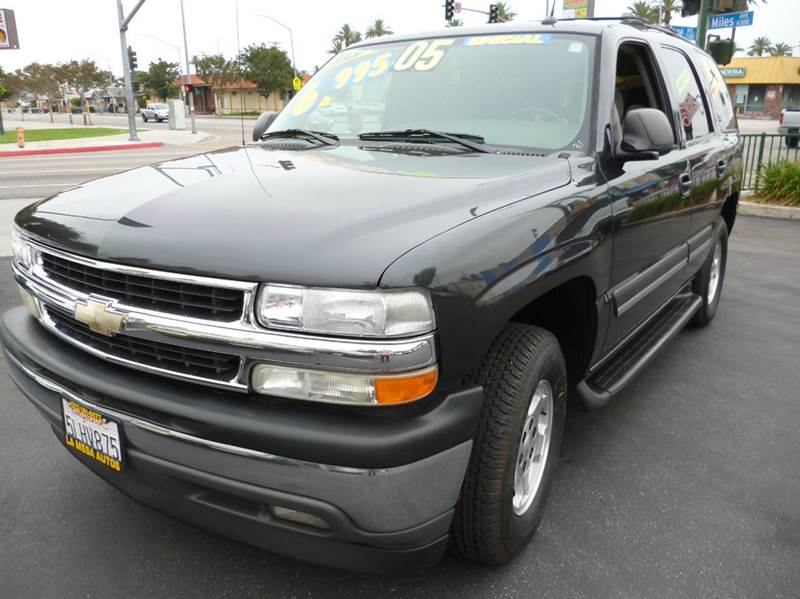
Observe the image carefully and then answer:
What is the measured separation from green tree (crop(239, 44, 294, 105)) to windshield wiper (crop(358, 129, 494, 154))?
6334 cm

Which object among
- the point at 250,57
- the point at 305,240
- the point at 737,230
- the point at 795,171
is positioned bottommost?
the point at 737,230

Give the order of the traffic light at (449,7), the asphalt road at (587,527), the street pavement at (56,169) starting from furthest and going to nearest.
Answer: the traffic light at (449,7) → the street pavement at (56,169) → the asphalt road at (587,527)

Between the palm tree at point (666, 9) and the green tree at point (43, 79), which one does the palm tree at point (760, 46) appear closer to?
the palm tree at point (666, 9)

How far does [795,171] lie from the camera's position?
10195 millimetres

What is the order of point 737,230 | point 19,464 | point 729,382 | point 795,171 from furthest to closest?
point 795,171, point 737,230, point 729,382, point 19,464

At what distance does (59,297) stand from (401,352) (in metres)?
1.27

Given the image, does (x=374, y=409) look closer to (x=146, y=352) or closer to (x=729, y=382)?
(x=146, y=352)

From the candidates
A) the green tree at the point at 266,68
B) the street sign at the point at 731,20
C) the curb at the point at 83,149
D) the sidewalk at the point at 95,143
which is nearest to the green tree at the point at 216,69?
the green tree at the point at 266,68

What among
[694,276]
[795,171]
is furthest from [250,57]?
[694,276]

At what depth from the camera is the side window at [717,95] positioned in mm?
4759

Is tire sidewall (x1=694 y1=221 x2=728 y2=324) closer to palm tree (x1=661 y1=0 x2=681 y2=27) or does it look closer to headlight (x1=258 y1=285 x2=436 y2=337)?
headlight (x1=258 y1=285 x2=436 y2=337)

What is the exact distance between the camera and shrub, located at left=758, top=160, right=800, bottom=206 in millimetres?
10148

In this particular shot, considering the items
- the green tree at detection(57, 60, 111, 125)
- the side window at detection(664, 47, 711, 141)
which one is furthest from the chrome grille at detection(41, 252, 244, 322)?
the green tree at detection(57, 60, 111, 125)

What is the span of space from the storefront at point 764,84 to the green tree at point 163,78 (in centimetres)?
5132
